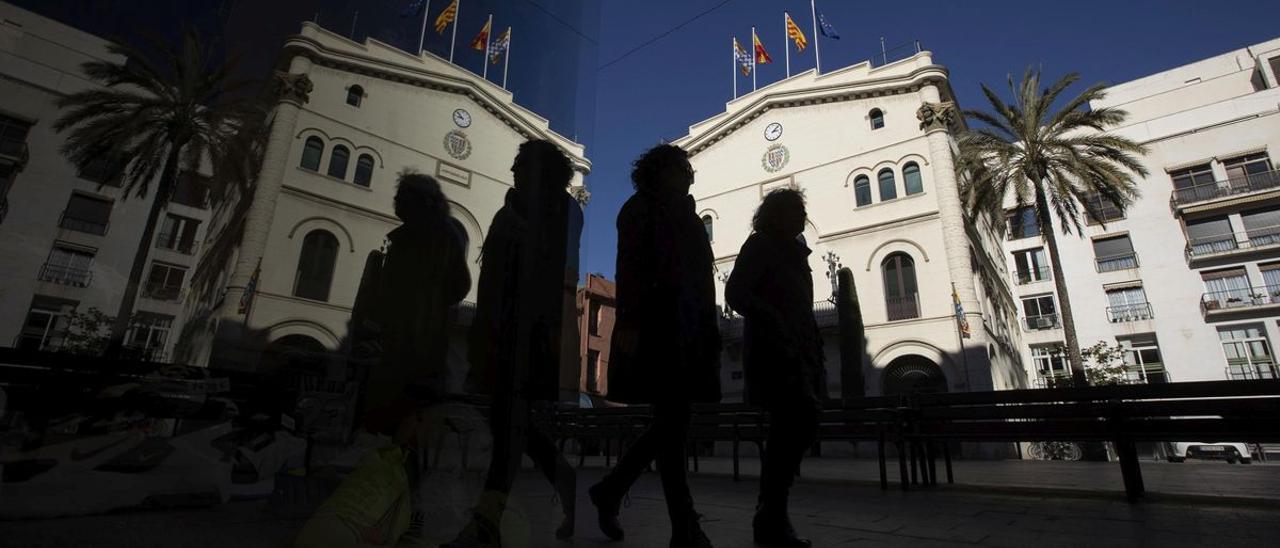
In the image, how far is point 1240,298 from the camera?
24516 mm

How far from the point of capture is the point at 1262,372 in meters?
23.2

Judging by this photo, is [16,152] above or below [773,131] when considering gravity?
below

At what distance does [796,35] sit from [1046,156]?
11.4 meters

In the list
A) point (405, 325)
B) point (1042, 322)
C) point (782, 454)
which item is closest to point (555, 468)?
point (405, 325)

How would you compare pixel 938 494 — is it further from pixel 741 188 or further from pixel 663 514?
pixel 741 188

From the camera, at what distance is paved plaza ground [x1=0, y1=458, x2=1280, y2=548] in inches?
64.7

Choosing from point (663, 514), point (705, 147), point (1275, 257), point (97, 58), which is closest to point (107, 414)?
point (97, 58)

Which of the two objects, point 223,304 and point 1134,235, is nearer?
point 223,304

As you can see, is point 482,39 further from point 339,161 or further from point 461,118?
point 339,161

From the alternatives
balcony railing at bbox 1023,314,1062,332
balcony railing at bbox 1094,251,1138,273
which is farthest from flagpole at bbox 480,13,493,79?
balcony railing at bbox 1094,251,1138,273

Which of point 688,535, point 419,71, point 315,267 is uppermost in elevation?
point 419,71

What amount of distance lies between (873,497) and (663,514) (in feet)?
6.48

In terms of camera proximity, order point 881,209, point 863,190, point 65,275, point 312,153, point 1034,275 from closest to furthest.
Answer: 1. point 65,275
2. point 312,153
3. point 881,209
4. point 863,190
5. point 1034,275

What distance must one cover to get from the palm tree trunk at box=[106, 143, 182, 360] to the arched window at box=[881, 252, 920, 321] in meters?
19.2
